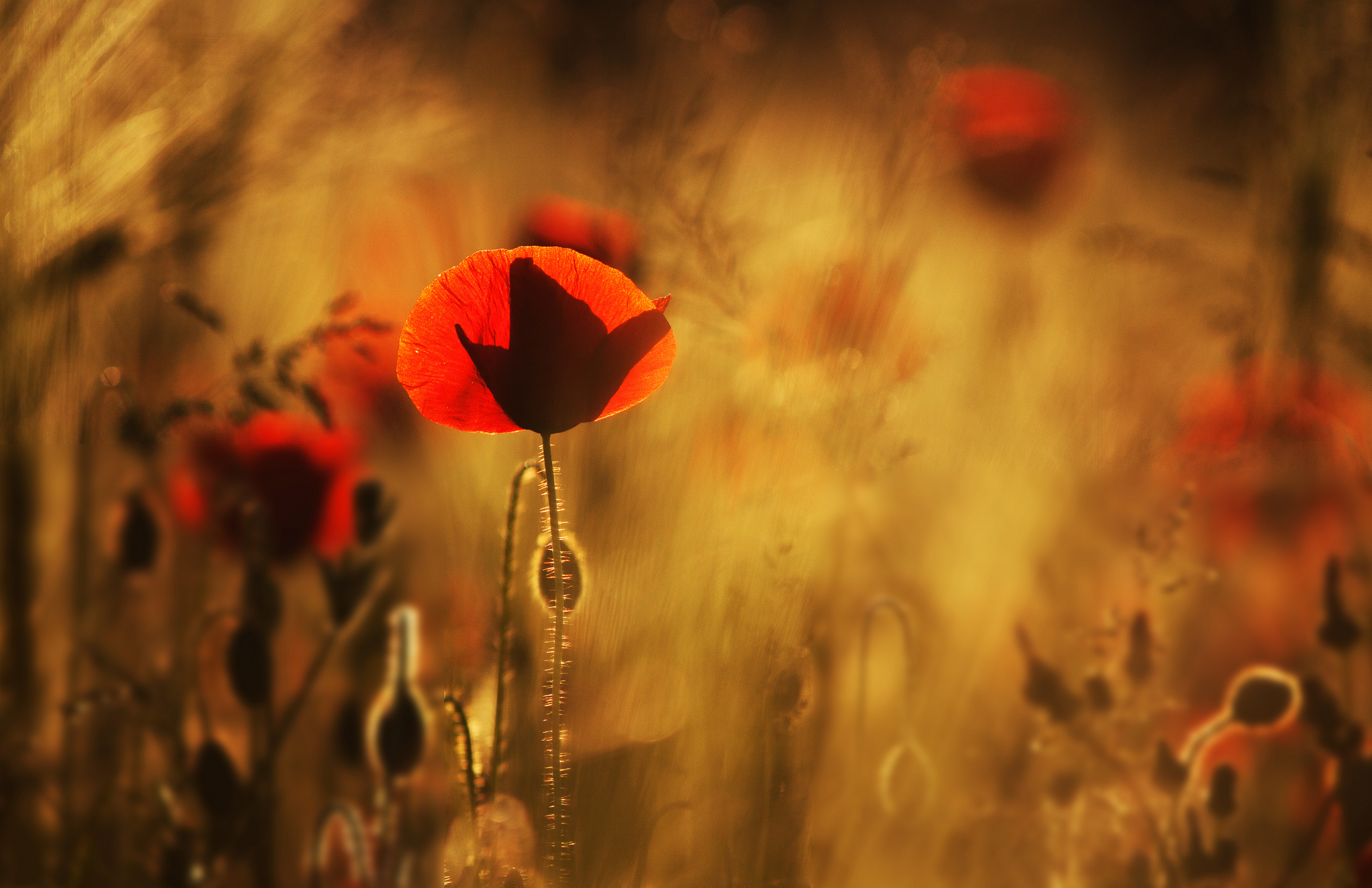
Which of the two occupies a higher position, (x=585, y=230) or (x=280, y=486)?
(x=585, y=230)

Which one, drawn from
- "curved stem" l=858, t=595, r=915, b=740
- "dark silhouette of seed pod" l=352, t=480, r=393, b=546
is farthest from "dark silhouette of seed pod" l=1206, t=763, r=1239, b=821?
"dark silhouette of seed pod" l=352, t=480, r=393, b=546

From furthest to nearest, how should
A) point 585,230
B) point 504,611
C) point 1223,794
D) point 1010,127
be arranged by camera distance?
1. point 1010,127
2. point 585,230
3. point 1223,794
4. point 504,611

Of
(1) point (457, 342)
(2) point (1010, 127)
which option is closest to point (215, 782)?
(1) point (457, 342)

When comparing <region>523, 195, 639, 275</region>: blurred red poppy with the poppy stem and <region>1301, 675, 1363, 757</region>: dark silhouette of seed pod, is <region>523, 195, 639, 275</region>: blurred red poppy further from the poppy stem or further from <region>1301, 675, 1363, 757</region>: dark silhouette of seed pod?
<region>1301, 675, 1363, 757</region>: dark silhouette of seed pod

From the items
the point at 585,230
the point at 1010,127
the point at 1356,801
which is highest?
the point at 1010,127

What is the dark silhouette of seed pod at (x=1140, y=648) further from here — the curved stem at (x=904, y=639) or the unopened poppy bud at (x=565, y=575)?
the unopened poppy bud at (x=565, y=575)

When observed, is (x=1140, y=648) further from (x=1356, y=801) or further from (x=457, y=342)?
(x=457, y=342)

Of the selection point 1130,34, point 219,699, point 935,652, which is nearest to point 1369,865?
point 935,652

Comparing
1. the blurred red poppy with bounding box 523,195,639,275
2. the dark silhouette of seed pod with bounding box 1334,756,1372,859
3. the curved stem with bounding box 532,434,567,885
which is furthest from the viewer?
the blurred red poppy with bounding box 523,195,639,275
